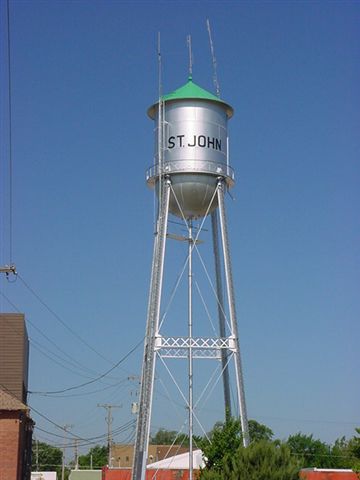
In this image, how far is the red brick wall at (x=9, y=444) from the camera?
151 feet

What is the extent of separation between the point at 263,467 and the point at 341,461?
59.5m

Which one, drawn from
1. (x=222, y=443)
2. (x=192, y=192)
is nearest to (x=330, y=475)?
(x=222, y=443)

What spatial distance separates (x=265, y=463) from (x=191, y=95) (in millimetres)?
15964

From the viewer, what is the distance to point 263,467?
2639 cm

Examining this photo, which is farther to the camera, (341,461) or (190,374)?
(341,461)

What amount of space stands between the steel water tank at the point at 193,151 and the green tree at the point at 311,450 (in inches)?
2106

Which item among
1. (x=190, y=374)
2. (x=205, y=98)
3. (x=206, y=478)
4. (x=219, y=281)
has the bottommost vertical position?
(x=206, y=478)

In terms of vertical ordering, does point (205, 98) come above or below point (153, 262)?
above

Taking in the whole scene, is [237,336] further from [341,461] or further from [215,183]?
[341,461]

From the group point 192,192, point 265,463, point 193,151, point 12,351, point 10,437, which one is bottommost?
point 265,463

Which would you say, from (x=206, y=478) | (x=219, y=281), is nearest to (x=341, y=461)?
(x=219, y=281)

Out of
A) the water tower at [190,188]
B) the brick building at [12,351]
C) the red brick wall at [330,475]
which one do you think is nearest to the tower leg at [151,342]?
the water tower at [190,188]

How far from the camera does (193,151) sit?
120 ft

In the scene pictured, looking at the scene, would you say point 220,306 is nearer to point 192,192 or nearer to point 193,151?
point 192,192
